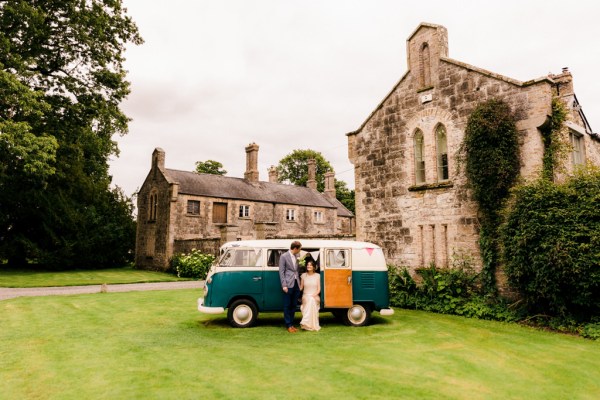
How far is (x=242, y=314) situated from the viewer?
945 cm

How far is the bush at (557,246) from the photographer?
8953 mm

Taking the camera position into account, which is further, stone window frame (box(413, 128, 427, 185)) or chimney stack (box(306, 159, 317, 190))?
chimney stack (box(306, 159, 317, 190))

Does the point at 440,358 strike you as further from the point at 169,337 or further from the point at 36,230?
the point at 36,230

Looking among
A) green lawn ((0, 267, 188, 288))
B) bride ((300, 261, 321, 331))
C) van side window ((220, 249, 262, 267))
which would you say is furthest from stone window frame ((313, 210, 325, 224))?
bride ((300, 261, 321, 331))

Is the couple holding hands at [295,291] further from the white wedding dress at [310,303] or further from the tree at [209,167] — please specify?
the tree at [209,167]

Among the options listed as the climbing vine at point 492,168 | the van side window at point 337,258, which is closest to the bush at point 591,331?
the climbing vine at point 492,168

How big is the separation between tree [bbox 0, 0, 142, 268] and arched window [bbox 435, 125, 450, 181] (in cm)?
1531

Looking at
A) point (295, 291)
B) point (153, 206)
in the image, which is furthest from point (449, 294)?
point (153, 206)

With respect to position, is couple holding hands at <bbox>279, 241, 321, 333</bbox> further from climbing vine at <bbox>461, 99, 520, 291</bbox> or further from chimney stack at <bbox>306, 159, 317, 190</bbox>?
chimney stack at <bbox>306, 159, 317, 190</bbox>

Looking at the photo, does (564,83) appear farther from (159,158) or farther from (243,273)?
(159,158)

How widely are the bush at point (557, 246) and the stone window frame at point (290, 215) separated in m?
26.3

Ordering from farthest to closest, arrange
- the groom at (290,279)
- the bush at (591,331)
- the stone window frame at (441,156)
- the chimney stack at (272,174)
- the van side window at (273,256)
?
the chimney stack at (272,174) < the stone window frame at (441,156) < the van side window at (273,256) < the groom at (290,279) < the bush at (591,331)

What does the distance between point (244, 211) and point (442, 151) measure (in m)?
22.4

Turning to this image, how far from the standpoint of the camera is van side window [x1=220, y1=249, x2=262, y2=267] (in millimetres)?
9633
